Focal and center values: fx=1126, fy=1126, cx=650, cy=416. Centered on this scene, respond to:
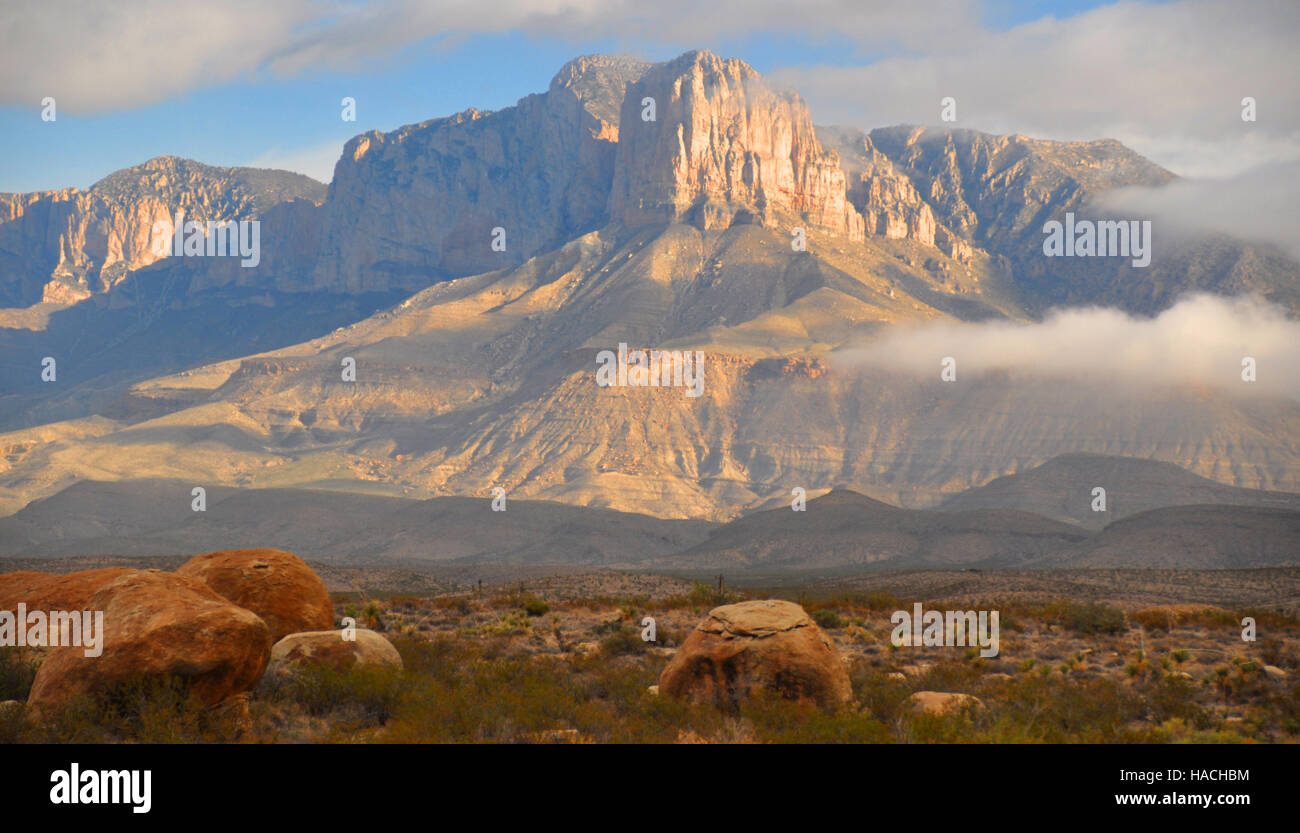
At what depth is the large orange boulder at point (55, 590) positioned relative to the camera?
63.8ft

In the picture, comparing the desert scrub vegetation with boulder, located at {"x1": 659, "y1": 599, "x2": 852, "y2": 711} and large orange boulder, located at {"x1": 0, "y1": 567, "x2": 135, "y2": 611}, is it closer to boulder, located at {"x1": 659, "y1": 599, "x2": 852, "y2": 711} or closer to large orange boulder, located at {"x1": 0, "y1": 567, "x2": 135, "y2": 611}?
large orange boulder, located at {"x1": 0, "y1": 567, "x2": 135, "y2": 611}

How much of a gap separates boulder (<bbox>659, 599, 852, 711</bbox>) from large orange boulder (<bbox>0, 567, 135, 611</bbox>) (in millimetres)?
9669

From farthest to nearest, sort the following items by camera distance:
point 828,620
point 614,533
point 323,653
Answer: point 614,533 < point 828,620 < point 323,653

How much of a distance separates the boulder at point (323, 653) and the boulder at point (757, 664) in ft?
16.1

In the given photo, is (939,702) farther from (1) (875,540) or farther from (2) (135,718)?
(1) (875,540)

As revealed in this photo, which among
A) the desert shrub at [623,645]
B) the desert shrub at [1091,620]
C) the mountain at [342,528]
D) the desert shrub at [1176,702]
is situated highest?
the desert shrub at [1176,702]

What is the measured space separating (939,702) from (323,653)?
32.2 ft

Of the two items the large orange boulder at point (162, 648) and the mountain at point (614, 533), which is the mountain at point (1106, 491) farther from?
the large orange boulder at point (162, 648)

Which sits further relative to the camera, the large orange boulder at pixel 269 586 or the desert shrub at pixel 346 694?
the large orange boulder at pixel 269 586

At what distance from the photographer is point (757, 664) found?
17.1 m

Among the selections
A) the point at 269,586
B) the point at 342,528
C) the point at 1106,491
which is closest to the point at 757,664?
the point at 269,586

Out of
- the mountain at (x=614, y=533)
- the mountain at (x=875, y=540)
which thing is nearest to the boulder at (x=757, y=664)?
the mountain at (x=614, y=533)
